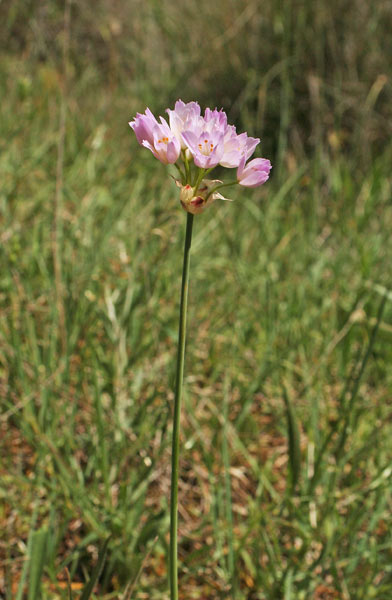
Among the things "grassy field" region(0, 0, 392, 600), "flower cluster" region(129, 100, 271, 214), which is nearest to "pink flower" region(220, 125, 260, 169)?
"flower cluster" region(129, 100, 271, 214)

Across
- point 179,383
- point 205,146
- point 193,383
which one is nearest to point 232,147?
point 205,146

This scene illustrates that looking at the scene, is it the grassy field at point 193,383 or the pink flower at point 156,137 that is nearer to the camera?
the pink flower at point 156,137

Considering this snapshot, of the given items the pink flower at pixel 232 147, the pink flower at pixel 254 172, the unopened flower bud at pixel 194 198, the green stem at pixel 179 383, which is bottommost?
the green stem at pixel 179 383

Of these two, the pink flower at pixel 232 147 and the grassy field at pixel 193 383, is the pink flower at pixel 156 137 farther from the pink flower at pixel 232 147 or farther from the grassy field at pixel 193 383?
the grassy field at pixel 193 383

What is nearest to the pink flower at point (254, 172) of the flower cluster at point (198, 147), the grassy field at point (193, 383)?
the flower cluster at point (198, 147)

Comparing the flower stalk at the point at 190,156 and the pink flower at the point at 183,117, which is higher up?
the pink flower at the point at 183,117

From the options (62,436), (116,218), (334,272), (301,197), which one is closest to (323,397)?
(334,272)

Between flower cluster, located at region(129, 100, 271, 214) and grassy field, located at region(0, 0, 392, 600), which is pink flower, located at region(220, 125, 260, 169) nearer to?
flower cluster, located at region(129, 100, 271, 214)
